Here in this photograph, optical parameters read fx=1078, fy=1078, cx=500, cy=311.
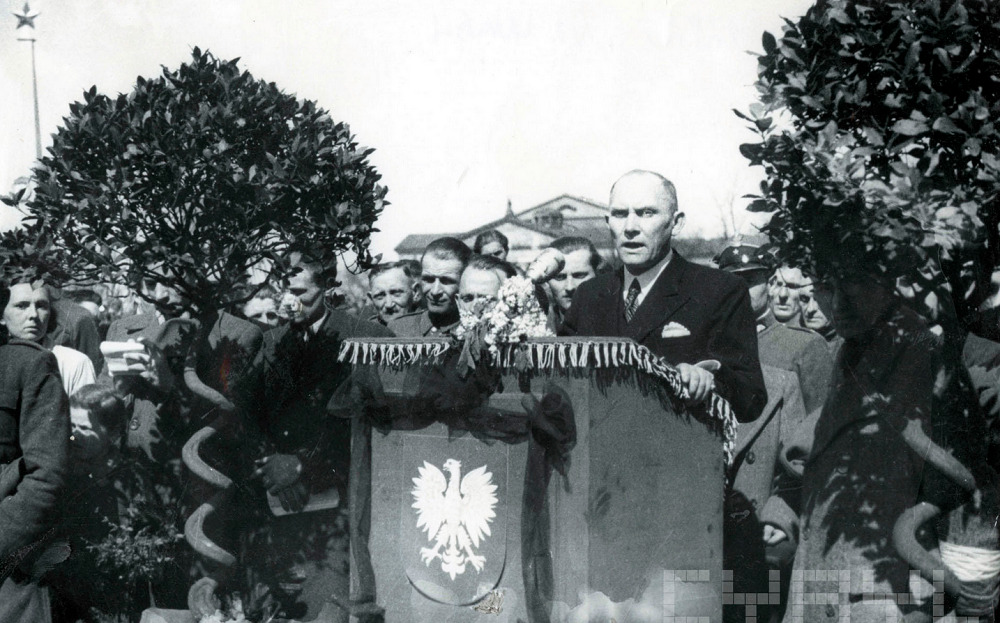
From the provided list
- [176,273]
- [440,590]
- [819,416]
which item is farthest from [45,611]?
[819,416]

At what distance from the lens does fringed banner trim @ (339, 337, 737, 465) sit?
14.8 ft

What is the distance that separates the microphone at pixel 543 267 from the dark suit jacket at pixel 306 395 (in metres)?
1.05

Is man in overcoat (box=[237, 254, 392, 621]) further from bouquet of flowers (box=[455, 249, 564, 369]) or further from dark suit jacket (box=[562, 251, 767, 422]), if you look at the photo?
dark suit jacket (box=[562, 251, 767, 422])

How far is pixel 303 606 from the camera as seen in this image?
20.4 feet

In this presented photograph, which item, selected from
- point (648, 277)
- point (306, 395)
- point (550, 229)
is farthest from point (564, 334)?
point (550, 229)

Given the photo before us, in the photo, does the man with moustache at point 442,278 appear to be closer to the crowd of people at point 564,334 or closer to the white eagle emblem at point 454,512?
the crowd of people at point 564,334

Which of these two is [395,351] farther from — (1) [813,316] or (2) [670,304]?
(1) [813,316]

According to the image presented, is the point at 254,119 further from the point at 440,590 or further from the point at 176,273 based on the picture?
the point at 440,590

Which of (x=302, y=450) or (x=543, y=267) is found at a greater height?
(x=543, y=267)

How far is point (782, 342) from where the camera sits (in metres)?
6.27

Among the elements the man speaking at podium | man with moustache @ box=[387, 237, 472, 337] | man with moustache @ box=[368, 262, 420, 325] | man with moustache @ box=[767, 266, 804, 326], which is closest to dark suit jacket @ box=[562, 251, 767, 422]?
the man speaking at podium

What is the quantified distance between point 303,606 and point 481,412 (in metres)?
2.18

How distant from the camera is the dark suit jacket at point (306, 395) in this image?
6199 mm

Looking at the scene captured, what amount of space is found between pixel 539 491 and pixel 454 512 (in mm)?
443
